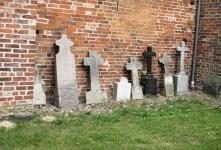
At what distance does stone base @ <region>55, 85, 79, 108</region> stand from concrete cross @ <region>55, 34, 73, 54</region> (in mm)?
697

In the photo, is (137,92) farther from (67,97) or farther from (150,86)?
(67,97)

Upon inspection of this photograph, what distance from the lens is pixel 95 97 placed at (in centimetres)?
823

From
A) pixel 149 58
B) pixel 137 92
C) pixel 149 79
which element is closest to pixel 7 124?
pixel 137 92

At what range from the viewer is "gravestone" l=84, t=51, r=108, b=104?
26.9 ft

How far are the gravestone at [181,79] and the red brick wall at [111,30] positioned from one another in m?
0.18

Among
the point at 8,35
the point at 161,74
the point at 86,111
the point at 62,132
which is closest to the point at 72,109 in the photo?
the point at 86,111

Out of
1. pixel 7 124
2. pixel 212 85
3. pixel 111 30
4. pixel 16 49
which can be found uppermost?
pixel 111 30

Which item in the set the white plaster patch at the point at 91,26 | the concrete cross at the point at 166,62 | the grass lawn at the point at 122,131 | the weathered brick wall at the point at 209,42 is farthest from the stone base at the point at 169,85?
the white plaster patch at the point at 91,26

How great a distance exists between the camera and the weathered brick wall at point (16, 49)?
6.06m

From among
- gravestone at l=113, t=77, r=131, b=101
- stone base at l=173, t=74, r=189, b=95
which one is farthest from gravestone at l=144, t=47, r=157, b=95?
stone base at l=173, t=74, r=189, b=95

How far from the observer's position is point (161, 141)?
5.90 m

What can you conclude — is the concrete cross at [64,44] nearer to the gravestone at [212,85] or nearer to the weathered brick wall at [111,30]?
the weathered brick wall at [111,30]

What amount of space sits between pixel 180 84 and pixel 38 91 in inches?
160

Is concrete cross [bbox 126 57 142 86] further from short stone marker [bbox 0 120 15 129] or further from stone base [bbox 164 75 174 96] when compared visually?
short stone marker [bbox 0 120 15 129]
